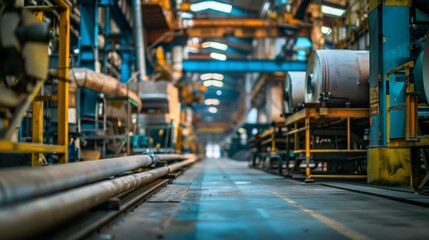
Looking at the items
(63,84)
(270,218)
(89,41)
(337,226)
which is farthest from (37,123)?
(89,41)

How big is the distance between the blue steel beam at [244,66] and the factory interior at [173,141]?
435cm

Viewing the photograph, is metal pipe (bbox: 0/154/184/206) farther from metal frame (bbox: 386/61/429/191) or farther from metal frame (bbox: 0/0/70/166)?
metal frame (bbox: 386/61/429/191)

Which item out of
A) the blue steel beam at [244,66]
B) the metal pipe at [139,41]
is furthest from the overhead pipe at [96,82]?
the blue steel beam at [244,66]

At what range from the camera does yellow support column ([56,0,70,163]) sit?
5.15 meters

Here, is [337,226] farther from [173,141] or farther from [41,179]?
[173,141]

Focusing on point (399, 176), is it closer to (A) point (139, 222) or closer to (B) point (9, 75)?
(A) point (139, 222)

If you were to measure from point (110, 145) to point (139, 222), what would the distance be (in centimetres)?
1146

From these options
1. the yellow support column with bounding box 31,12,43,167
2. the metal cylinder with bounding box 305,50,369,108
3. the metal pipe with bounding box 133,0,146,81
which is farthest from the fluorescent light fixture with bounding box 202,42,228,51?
the yellow support column with bounding box 31,12,43,167

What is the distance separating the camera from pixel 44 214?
120 inches

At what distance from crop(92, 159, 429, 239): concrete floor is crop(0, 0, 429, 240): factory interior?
0.07 ft

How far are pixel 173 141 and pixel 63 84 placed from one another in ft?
57.1

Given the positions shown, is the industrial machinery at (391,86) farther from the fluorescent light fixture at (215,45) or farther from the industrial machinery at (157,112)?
the fluorescent light fixture at (215,45)

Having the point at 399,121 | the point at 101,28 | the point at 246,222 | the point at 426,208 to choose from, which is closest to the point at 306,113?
the point at 399,121

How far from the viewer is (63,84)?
5215 mm
